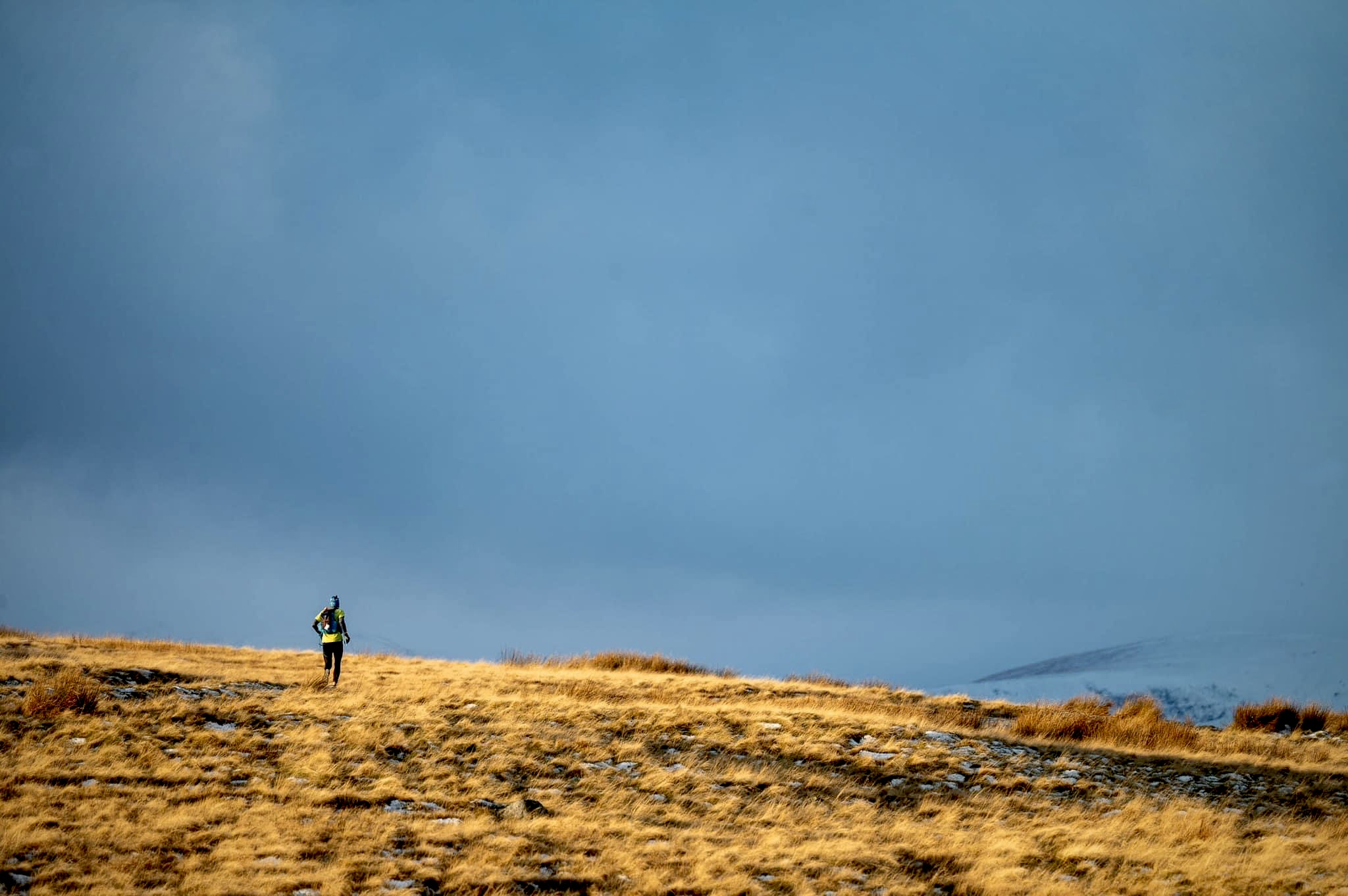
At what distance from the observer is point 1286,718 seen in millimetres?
26625

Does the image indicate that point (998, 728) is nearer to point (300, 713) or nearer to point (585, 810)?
point (585, 810)

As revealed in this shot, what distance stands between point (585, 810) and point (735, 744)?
5041 mm

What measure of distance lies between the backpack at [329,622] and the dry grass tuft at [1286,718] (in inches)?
1002

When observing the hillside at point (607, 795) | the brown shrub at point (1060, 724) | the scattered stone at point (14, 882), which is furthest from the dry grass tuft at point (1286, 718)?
the scattered stone at point (14, 882)

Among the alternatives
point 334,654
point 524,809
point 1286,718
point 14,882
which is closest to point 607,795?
point 524,809

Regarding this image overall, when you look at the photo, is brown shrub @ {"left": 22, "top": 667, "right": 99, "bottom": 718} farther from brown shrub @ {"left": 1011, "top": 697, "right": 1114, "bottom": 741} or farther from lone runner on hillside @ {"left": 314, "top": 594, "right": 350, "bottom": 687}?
brown shrub @ {"left": 1011, "top": 697, "right": 1114, "bottom": 741}

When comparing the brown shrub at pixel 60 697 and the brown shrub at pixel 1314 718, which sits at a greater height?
the brown shrub at pixel 60 697

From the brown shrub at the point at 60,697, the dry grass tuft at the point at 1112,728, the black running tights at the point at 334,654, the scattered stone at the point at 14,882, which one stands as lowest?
the scattered stone at the point at 14,882

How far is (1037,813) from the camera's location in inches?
621

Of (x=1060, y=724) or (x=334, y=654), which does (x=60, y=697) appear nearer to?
(x=334, y=654)

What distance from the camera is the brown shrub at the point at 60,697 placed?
17484 mm

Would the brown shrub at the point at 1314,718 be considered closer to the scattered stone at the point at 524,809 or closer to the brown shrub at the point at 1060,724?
the brown shrub at the point at 1060,724

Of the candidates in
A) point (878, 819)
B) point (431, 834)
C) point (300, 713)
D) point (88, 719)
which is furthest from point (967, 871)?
point (88, 719)

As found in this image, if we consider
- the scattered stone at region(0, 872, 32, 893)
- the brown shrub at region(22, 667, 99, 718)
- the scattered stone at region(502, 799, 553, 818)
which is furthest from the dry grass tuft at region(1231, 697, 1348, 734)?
the brown shrub at region(22, 667, 99, 718)
